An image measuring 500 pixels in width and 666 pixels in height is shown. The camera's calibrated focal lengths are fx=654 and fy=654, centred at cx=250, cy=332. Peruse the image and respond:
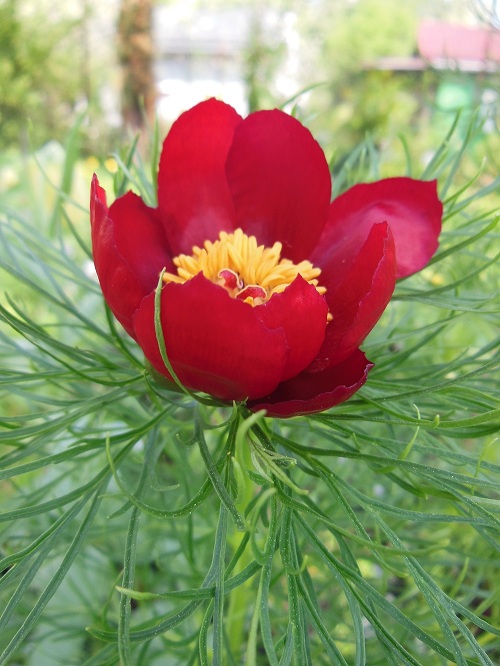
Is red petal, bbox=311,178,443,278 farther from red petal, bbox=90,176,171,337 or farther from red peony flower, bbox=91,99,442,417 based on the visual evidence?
red petal, bbox=90,176,171,337

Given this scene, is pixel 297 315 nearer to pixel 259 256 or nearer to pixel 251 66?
pixel 259 256

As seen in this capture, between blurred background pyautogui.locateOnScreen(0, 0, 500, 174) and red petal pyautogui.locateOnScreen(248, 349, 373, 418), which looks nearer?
red petal pyautogui.locateOnScreen(248, 349, 373, 418)

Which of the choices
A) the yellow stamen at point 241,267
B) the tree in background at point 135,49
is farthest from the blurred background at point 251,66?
the yellow stamen at point 241,267

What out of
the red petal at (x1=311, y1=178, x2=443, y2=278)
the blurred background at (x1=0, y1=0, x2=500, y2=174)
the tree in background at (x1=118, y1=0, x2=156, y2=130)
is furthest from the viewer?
the tree in background at (x1=118, y1=0, x2=156, y2=130)

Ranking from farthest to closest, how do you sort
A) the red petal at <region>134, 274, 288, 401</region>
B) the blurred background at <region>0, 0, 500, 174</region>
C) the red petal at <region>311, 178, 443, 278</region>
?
the blurred background at <region>0, 0, 500, 174</region>, the red petal at <region>311, 178, 443, 278</region>, the red petal at <region>134, 274, 288, 401</region>

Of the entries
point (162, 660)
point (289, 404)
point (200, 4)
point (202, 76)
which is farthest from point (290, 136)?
point (200, 4)

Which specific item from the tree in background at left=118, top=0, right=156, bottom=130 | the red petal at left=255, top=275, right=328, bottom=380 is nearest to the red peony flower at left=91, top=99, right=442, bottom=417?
the red petal at left=255, top=275, right=328, bottom=380
